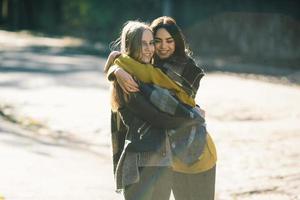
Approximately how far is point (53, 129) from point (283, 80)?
339 inches

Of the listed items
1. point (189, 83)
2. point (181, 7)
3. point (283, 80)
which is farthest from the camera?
point (181, 7)

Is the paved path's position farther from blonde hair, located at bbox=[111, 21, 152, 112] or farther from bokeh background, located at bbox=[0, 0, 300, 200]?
blonde hair, located at bbox=[111, 21, 152, 112]

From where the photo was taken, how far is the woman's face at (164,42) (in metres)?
4.00

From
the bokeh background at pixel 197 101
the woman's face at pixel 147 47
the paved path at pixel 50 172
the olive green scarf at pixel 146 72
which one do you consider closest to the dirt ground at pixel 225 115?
the bokeh background at pixel 197 101

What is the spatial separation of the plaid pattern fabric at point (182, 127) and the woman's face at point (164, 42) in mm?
342

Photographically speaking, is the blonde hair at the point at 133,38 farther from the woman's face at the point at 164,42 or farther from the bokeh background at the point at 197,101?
the bokeh background at the point at 197,101

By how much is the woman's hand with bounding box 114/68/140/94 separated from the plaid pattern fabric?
0.05m

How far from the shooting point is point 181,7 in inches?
1160

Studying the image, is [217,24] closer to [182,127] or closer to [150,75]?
[182,127]

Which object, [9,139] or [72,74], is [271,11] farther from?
[9,139]

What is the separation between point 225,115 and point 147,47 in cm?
788

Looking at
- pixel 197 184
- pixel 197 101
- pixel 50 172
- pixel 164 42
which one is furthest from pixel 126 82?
pixel 197 101

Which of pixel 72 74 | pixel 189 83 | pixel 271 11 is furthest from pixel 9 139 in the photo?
pixel 271 11

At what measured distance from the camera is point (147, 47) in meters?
3.76
